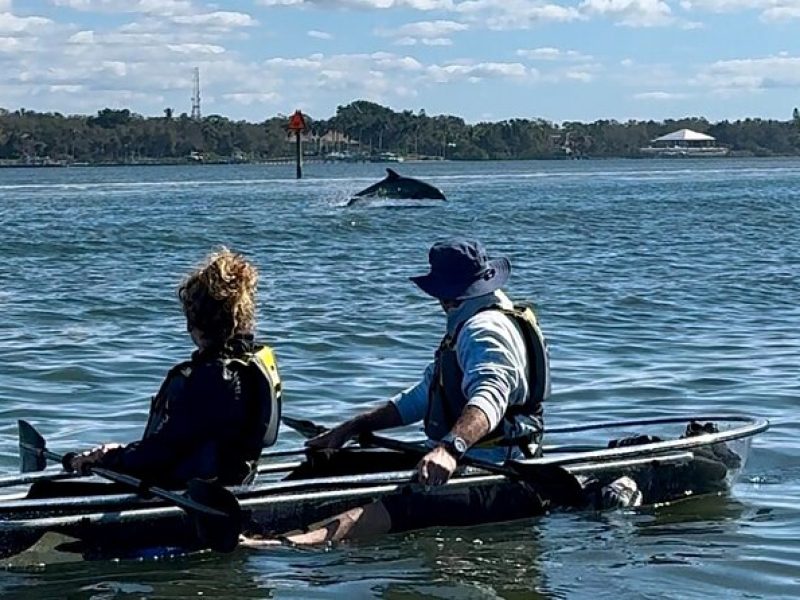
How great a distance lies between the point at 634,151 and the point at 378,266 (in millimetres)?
156814

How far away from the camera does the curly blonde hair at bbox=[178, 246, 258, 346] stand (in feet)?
23.3

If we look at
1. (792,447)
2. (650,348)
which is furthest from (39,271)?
(792,447)

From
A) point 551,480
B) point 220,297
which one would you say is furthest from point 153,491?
point 551,480

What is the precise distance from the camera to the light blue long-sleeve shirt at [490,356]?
298 inches

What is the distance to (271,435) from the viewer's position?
7.44 metres

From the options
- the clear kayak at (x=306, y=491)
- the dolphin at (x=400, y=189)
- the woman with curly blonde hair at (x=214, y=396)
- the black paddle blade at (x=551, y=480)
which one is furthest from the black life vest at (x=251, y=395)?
the dolphin at (x=400, y=189)

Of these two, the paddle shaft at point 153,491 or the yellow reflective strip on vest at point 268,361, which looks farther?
the yellow reflective strip on vest at point 268,361

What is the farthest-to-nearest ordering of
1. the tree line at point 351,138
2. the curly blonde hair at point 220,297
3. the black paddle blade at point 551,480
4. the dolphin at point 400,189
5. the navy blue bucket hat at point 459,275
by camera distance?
1. the tree line at point 351,138
2. the dolphin at point 400,189
3. the black paddle blade at point 551,480
4. the navy blue bucket hat at point 459,275
5. the curly blonde hair at point 220,297

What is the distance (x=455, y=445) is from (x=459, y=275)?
94cm

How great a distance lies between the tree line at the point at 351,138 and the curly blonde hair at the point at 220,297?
143 m

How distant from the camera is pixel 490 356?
7.66 meters

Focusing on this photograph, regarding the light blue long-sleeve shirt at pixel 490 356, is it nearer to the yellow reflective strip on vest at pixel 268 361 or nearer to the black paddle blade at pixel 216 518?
the yellow reflective strip on vest at pixel 268 361

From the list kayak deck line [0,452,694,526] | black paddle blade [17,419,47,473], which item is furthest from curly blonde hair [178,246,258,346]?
black paddle blade [17,419,47,473]

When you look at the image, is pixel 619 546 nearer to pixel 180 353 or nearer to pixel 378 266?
pixel 180 353
